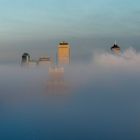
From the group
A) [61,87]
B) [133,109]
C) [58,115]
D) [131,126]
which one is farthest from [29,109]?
[61,87]

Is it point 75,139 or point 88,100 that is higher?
point 88,100

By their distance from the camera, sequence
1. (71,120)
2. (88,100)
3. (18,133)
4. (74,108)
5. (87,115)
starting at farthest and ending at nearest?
(88,100), (74,108), (87,115), (71,120), (18,133)

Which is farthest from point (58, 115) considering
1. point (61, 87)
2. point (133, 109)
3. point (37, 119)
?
point (61, 87)

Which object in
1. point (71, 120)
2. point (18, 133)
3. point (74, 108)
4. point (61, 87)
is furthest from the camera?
point (61, 87)

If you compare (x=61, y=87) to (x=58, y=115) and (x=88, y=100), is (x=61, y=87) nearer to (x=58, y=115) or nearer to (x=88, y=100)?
(x=88, y=100)

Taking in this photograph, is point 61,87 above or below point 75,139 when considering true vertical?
above

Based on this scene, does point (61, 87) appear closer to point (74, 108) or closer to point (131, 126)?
point (74, 108)

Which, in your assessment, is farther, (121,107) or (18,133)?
(121,107)

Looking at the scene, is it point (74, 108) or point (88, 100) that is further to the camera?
point (88, 100)

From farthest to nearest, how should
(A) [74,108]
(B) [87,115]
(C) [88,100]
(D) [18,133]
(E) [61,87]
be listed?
(E) [61,87]
(C) [88,100]
(A) [74,108]
(B) [87,115]
(D) [18,133]

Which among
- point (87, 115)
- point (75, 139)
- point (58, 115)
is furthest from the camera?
point (58, 115)
